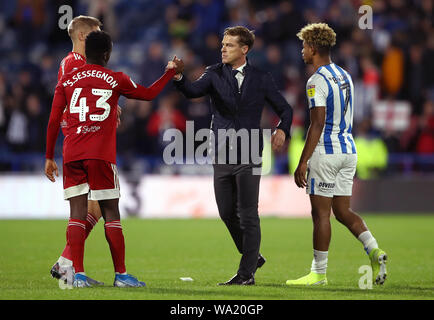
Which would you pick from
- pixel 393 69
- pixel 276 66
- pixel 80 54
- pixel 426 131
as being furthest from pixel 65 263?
pixel 393 69

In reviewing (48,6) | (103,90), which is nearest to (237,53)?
(103,90)

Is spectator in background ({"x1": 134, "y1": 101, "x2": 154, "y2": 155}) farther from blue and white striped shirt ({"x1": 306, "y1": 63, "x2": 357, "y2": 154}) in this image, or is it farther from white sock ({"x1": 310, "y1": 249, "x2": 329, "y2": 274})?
white sock ({"x1": 310, "y1": 249, "x2": 329, "y2": 274})

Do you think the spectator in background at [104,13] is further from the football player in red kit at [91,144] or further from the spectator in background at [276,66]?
the football player in red kit at [91,144]

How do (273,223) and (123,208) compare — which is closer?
(273,223)

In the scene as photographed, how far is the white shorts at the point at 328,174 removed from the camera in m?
8.43

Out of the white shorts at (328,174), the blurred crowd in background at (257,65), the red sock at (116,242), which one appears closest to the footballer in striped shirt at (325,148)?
the white shorts at (328,174)

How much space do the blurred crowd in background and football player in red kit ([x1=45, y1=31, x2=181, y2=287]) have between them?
10.8 meters

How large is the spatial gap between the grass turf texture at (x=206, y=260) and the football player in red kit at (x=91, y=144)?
43cm

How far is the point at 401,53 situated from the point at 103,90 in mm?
13669

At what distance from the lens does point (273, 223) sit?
17.1m

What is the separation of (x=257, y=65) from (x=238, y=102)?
11.6m

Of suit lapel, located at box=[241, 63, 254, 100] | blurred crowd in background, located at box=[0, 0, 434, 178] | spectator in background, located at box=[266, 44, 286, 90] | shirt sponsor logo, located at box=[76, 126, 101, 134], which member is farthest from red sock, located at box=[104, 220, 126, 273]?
spectator in background, located at box=[266, 44, 286, 90]
